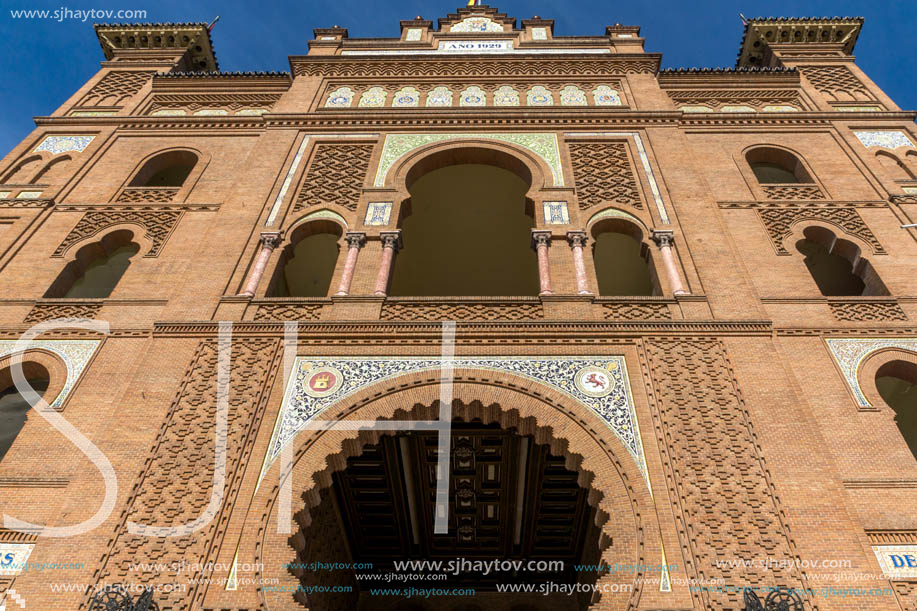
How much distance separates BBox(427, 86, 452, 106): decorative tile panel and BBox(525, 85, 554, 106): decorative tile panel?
1382 millimetres

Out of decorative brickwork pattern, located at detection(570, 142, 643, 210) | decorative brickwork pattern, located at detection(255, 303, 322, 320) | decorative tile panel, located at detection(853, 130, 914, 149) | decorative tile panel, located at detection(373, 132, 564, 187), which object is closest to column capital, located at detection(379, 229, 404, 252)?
decorative brickwork pattern, located at detection(255, 303, 322, 320)

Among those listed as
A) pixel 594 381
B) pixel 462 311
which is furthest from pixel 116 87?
pixel 594 381

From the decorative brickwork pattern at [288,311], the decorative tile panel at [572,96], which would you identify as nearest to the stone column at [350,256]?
the decorative brickwork pattern at [288,311]

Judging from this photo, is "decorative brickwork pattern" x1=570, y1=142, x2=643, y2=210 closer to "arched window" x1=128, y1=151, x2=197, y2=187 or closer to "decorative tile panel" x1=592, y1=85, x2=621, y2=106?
"decorative tile panel" x1=592, y1=85, x2=621, y2=106

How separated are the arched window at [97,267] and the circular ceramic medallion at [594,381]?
644 cm

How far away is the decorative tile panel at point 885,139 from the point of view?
10828 mm

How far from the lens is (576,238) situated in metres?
8.72

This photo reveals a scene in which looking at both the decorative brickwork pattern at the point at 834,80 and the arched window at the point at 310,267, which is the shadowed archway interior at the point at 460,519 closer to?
the arched window at the point at 310,267

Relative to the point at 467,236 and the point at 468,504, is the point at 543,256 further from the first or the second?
the point at 467,236

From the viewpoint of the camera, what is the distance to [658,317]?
7.82 meters

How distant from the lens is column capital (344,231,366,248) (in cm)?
877

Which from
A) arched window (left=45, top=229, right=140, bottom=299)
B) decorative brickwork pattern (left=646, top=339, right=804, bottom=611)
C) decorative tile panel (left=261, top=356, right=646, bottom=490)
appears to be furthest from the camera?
arched window (left=45, top=229, right=140, bottom=299)

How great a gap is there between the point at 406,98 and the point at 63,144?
589 centimetres

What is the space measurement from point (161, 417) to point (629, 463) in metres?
4.64
